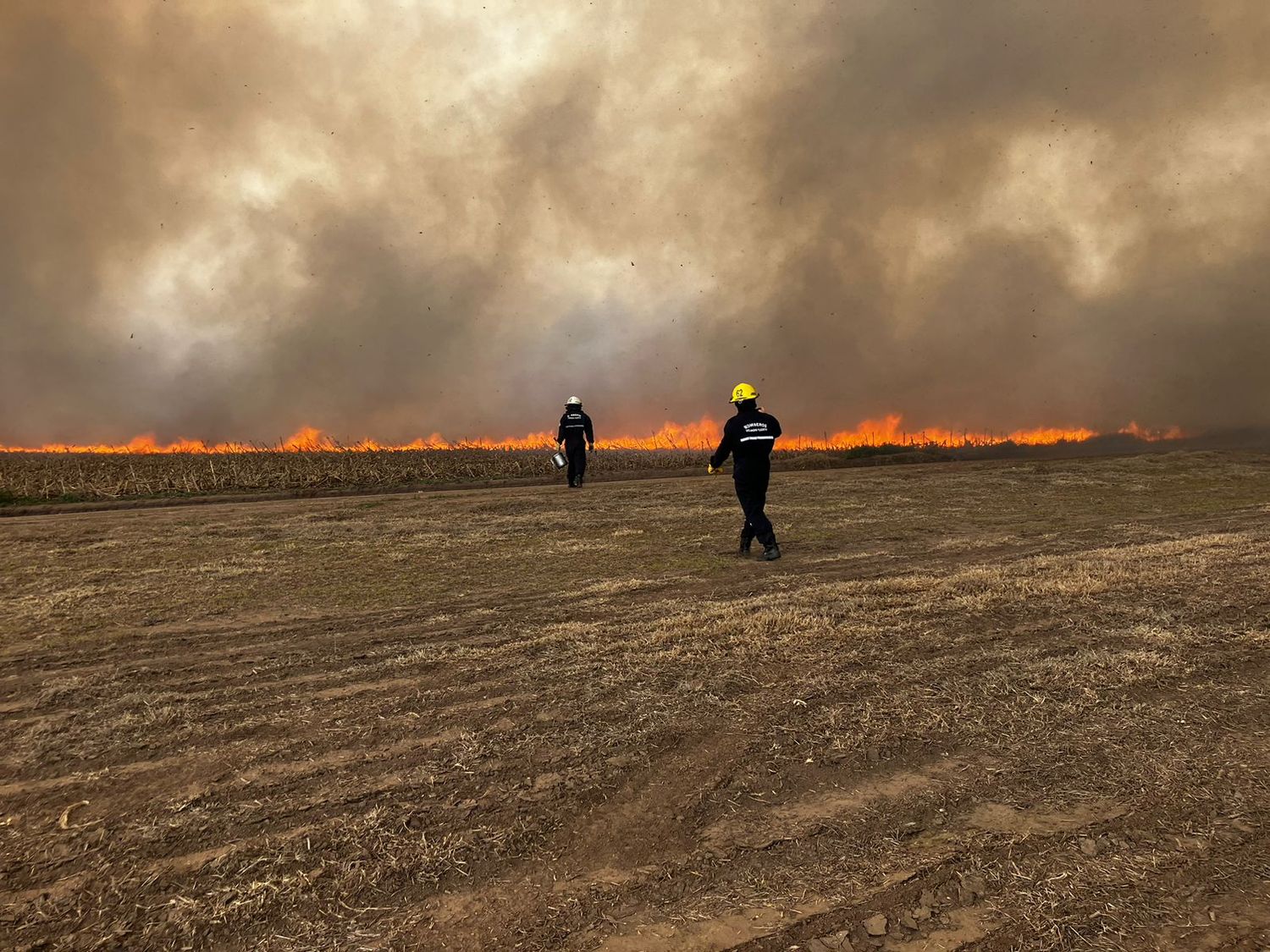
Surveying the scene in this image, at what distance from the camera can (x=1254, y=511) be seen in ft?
44.9

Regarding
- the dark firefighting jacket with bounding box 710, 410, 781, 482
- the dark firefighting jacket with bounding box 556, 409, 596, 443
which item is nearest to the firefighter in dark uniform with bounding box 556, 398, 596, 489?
A: the dark firefighting jacket with bounding box 556, 409, 596, 443

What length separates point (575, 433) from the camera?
19.9 m

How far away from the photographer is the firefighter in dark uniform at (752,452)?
9906mm

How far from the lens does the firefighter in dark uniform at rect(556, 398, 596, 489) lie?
19531 mm

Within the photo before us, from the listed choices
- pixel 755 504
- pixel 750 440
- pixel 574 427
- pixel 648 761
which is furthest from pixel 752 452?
pixel 574 427

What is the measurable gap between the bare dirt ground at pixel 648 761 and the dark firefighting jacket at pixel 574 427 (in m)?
11.2

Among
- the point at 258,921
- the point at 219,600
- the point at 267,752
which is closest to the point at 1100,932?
the point at 258,921

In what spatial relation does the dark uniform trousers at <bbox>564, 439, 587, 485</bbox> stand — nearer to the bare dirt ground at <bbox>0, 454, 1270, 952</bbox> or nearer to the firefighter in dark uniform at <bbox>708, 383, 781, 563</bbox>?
the firefighter in dark uniform at <bbox>708, 383, 781, 563</bbox>

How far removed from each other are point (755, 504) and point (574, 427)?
34.7ft

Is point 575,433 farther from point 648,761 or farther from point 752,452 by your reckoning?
point 648,761

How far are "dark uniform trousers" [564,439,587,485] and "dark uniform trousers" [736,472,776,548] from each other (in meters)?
10.6

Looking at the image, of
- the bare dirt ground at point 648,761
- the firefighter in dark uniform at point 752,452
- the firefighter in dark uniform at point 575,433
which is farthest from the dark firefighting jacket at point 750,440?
the firefighter in dark uniform at point 575,433

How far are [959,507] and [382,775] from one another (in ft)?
Answer: 48.9

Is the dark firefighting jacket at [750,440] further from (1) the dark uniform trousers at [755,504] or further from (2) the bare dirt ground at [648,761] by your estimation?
(2) the bare dirt ground at [648,761]
